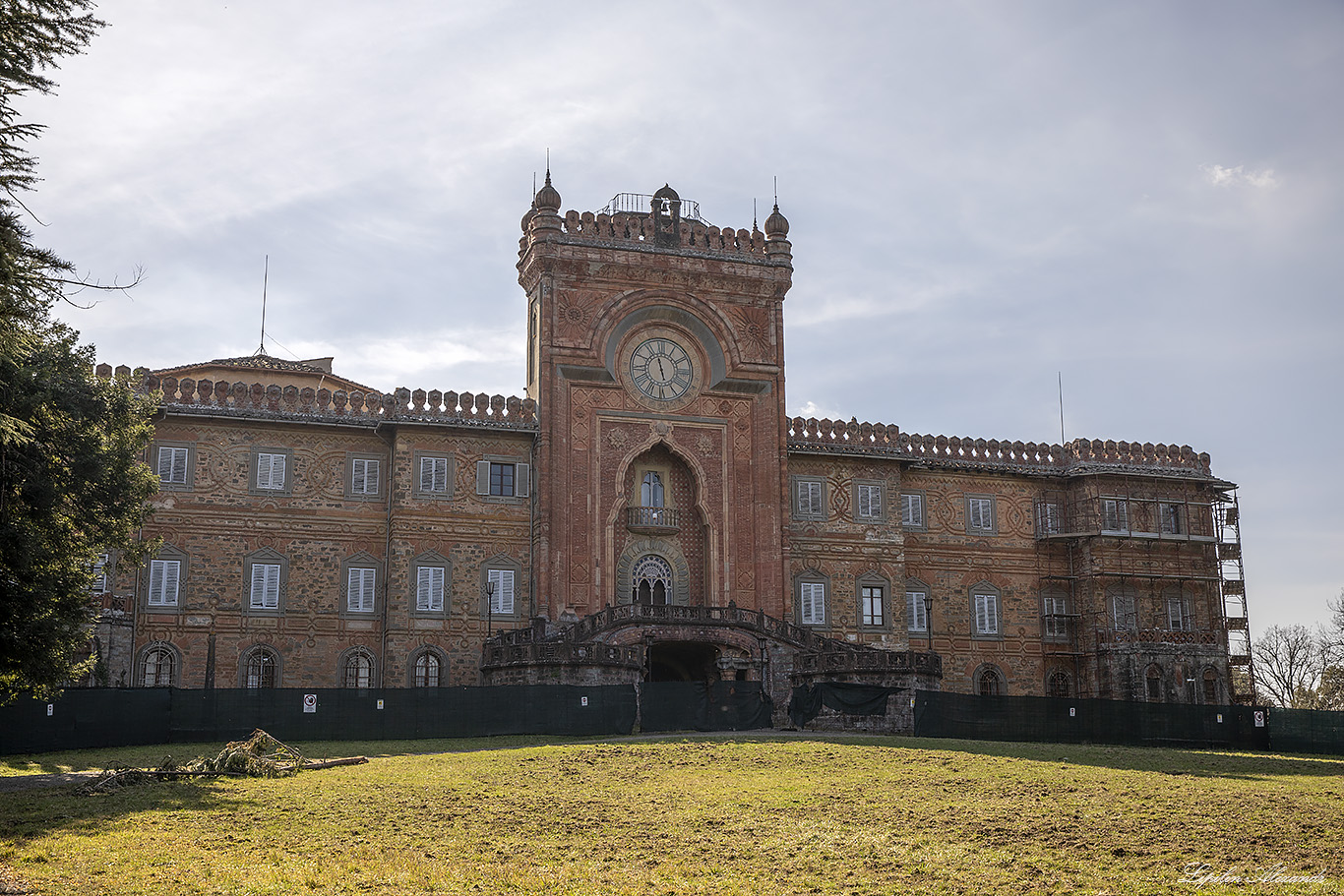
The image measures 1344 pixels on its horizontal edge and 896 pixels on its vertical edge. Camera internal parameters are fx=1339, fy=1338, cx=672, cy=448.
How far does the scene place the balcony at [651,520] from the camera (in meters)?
43.7

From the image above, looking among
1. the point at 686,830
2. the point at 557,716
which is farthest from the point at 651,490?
the point at 686,830

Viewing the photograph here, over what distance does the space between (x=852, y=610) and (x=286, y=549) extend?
1894 centimetres

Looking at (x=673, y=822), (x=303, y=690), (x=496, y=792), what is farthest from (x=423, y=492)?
(x=673, y=822)

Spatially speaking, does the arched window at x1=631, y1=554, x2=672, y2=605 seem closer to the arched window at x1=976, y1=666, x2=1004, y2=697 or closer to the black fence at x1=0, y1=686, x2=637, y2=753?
the black fence at x1=0, y1=686, x2=637, y2=753

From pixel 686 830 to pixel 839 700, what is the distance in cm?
1730

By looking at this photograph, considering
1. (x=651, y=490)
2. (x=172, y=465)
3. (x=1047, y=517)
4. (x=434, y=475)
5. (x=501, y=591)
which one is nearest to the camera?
(x=172, y=465)

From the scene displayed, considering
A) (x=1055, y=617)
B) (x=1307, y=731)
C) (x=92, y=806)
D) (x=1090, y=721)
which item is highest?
(x=1055, y=617)

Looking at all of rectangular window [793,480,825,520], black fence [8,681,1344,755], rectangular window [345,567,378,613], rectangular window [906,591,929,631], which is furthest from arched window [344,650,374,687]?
rectangular window [906,591,929,631]

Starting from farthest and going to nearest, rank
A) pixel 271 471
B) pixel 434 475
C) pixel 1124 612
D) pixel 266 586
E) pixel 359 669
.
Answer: pixel 1124 612 → pixel 434 475 → pixel 271 471 → pixel 359 669 → pixel 266 586

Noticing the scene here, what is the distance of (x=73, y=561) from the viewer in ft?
77.6

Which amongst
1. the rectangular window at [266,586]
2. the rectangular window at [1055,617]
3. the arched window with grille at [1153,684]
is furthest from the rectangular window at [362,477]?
the arched window with grille at [1153,684]

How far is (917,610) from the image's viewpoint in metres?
47.9

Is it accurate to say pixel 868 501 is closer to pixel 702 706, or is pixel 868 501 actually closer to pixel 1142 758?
pixel 702 706

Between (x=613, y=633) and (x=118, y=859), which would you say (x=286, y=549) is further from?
(x=118, y=859)
